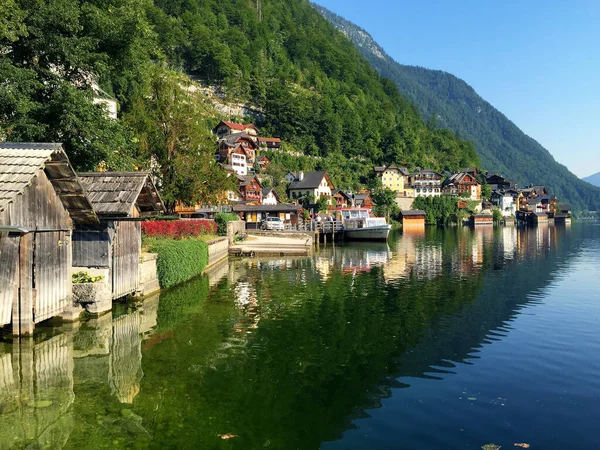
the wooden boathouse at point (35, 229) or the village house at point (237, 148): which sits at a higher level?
the village house at point (237, 148)

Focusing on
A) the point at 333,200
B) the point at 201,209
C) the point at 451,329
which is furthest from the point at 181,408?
the point at 333,200

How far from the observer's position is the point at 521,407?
12.0 metres

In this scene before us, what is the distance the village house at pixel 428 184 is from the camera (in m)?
155

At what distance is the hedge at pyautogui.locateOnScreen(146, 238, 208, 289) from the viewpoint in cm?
2775

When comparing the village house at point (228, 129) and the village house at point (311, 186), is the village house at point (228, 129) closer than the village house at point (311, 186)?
No

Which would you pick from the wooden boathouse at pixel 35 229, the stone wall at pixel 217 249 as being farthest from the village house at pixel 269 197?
the wooden boathouse at pixel 35 229

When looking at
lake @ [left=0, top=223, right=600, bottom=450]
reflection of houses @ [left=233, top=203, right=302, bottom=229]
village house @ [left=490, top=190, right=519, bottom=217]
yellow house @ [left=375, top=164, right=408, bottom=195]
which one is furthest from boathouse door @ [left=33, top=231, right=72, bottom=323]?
village house @ [left=490, top=190, right=519, bottom=217]

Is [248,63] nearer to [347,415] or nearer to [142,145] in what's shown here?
[142,145]

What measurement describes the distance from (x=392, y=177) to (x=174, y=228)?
4876 inches

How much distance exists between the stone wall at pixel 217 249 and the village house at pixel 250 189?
44.0 m

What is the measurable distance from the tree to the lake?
16.1 meters

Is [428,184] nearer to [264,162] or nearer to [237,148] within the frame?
[264,162]

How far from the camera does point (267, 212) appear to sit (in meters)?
84.6

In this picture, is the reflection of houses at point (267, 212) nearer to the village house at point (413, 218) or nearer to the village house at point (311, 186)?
the village house at point (311, 186)
